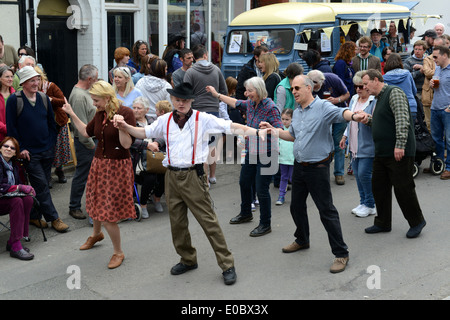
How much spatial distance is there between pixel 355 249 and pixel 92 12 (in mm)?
8364

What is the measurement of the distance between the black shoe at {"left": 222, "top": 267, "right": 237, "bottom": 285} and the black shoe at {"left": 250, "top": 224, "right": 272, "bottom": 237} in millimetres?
1418

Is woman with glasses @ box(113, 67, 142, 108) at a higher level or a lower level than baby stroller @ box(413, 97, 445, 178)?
higher

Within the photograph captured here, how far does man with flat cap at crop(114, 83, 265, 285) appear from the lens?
598 cm

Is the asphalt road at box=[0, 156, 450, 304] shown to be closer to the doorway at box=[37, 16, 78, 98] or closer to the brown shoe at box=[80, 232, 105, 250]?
the brown shoe at box=[80, 232, 105, 250]

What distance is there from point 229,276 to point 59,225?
104 inches

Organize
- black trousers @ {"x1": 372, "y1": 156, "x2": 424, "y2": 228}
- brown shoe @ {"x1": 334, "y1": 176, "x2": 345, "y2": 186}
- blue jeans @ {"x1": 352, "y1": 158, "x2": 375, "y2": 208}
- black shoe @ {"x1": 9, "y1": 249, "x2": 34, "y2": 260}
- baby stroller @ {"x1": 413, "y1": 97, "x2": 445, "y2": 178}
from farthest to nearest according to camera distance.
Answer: baby stroller @ {"x1": 413, "y1": 97, "x2": 445, "y2": 178} → brown shoe @ {"x1": 334, "y1": 176, "x2": 345, "y2": 186} → blue jeans @ {"x1": 352, "y1": 158, "x2": 375, "y2": 208} → black trousers @ {"x1": 372, "y1": 156, "x2": 424, "y2": 228} → black shoe @ {"x1": 9, "y1": 249, "x2": 34, "y2": 260}

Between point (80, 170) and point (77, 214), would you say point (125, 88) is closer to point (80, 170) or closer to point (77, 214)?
point (80, 170)

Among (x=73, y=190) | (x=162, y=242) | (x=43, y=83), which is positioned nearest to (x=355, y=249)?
(x=162, y=242)

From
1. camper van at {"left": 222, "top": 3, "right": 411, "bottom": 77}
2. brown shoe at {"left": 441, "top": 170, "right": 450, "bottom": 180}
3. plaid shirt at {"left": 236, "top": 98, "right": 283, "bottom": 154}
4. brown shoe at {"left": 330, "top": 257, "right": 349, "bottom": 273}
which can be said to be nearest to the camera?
brown shoe at {"left": 330, "top": 257, "right": 349, "bottom": 273}

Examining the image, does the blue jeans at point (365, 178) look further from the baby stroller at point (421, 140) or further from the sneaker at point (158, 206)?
the sneaker at point (158, 206)

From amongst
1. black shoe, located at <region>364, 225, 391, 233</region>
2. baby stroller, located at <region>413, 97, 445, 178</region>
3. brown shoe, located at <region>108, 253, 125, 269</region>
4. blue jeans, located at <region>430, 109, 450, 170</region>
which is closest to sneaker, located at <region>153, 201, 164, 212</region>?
brown shoe, located at <region>108, 253, 125, 269</region>

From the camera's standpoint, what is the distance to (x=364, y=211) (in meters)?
8.11

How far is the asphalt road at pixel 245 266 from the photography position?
228 inches

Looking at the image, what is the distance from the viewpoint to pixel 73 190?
26.5 feet
